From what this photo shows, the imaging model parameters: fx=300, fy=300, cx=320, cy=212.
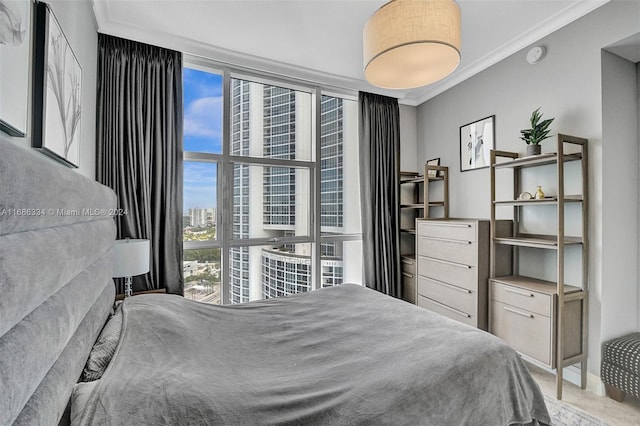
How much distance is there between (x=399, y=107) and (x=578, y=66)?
2.05 meters

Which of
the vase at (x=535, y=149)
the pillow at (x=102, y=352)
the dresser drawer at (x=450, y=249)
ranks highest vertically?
the vase at (x=535, y=149)

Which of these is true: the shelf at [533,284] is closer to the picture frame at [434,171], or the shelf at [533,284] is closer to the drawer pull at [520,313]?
the drawer pull at [520,313]

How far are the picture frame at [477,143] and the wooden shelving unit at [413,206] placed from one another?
27 centimetres

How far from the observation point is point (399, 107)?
13.7ft

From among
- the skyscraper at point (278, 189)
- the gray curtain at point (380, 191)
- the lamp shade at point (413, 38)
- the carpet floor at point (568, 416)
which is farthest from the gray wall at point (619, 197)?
the skyscraper at point (278, 189)

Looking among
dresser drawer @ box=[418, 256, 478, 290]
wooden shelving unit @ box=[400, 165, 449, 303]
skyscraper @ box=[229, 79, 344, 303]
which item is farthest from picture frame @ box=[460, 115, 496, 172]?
skyscraper @ box=[229, 79, 344, 303]

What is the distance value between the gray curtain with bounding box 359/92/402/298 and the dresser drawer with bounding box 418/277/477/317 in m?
0.53

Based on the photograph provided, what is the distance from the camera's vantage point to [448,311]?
3.05 meters

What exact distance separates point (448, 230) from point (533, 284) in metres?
0.85

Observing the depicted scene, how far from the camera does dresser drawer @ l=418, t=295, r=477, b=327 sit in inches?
111

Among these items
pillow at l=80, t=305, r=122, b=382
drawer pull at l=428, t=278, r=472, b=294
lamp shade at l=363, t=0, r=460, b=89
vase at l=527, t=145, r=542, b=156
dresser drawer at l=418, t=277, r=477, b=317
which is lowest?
dresser drawer at l=418, t=277, r=477, b=317

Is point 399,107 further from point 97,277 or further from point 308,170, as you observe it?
point 97,277

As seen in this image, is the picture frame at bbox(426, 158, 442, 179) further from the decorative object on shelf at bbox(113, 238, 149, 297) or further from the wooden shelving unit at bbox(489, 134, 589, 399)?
the decorative object on shelf at bbox(113, 238, 149, 297)

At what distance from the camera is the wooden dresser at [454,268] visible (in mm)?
2762
